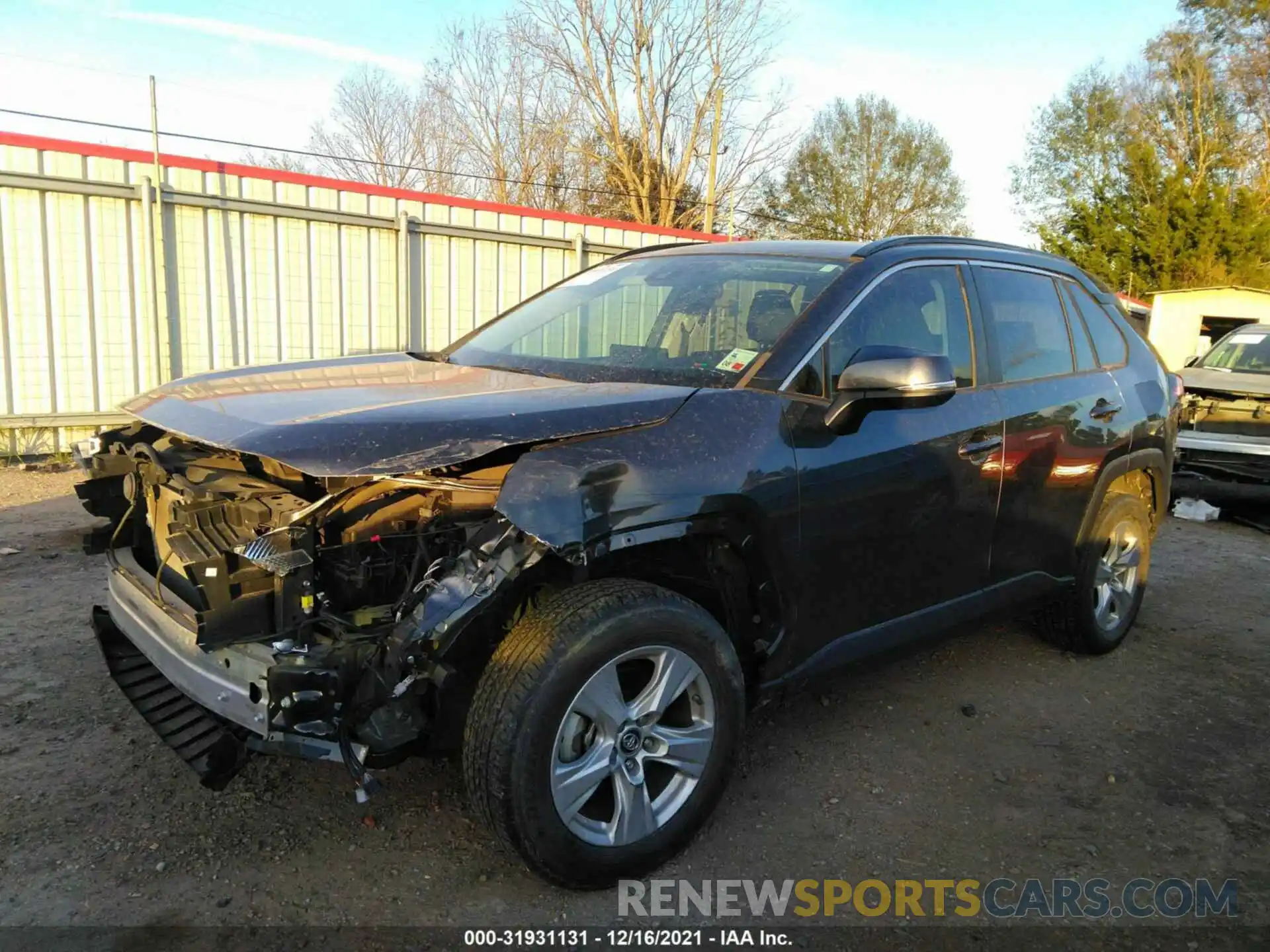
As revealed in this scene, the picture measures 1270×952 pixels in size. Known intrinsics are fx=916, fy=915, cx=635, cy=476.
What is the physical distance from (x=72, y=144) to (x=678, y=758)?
8.79m

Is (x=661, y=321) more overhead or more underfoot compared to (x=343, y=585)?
more overhead

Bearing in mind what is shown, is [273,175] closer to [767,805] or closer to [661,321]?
[661,321]

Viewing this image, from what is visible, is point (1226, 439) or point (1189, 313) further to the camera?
point (1189, 313)

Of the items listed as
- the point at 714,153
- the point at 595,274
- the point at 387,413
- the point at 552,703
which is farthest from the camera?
the point at 714,153

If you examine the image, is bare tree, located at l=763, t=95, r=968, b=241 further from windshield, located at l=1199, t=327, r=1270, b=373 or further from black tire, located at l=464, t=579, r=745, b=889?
black tire, located at l=464, t=579, r=745, b=889

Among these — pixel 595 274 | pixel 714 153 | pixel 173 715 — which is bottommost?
pixel 173 715

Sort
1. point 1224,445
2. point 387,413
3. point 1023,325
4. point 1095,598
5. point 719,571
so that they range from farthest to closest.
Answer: point 1224,445 < point 1095,598 < point 1023,325 < point 719,571 < point 387,413

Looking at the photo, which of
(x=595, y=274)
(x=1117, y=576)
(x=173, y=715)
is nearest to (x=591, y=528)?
(x=173, y=715)

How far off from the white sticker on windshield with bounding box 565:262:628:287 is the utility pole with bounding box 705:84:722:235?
21.4 meters

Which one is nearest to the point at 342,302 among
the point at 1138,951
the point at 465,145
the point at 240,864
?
the point at 240,864

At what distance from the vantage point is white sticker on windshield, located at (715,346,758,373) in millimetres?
2963

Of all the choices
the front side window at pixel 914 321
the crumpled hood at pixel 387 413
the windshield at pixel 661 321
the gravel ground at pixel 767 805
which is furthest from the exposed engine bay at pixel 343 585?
the front side window at pixel 914 321

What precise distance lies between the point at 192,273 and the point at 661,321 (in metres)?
7.50

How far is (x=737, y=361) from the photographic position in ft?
9.85
